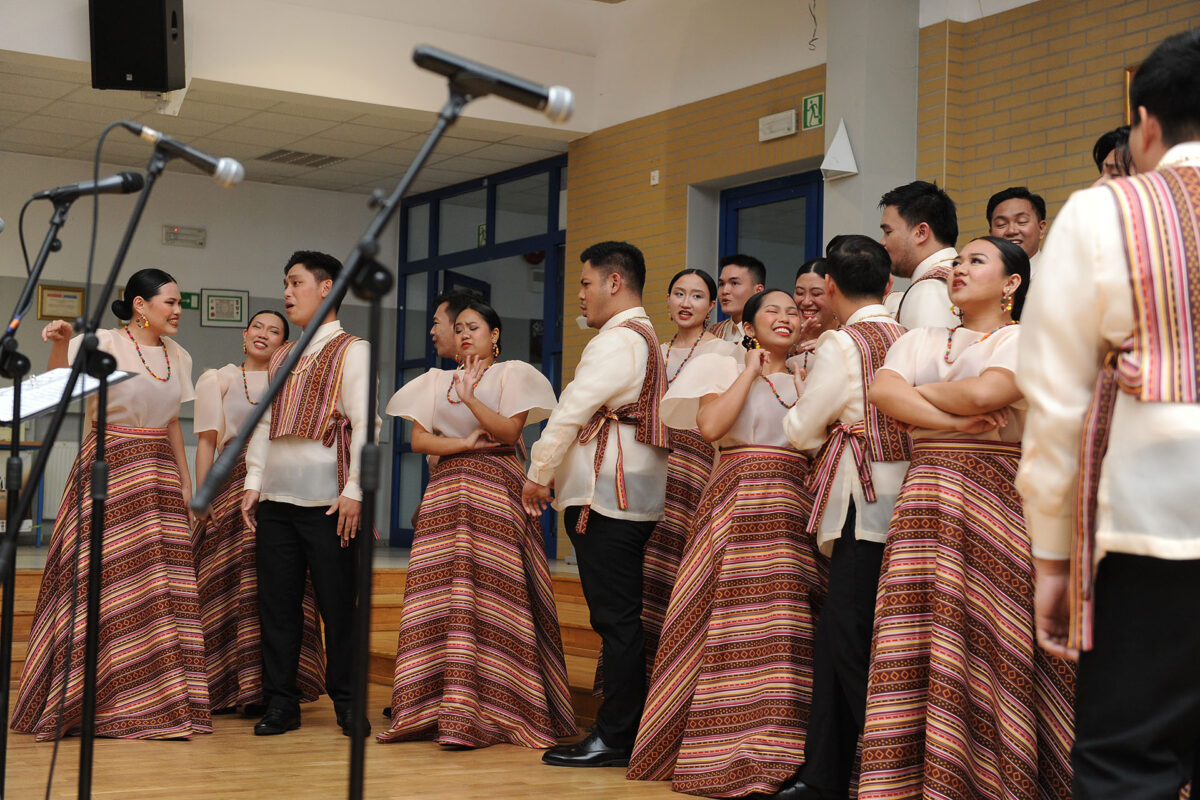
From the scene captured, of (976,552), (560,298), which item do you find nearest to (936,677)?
(976,552)

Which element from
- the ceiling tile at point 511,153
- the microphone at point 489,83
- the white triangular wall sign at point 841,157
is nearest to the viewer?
the microphone at point 489,83

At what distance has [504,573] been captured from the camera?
450 cm

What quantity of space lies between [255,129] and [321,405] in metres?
4.90

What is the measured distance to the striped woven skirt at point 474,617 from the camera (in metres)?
4.45

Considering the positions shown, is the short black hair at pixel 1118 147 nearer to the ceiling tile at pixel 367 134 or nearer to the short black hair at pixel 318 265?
the short black hair at pixel 318 265

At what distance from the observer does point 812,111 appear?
715cm

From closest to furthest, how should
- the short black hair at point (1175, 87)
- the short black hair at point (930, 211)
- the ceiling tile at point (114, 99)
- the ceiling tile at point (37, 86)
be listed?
the short black hair at point (1175, 87) → the short black hair at point (930, 211) → the ceiling tile at point (37, 86) → the ceiling tile at point (114, 99)

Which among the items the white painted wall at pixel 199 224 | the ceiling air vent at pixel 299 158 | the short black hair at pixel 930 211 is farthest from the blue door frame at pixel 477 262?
the short black hair at pixel 930 211

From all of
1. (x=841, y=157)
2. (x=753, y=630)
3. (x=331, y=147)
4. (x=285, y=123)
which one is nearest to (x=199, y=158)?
(x=753, y=630)

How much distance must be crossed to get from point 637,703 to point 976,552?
1.48 m

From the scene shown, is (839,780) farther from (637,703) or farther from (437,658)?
(437,658)

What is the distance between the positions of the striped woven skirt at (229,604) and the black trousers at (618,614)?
60.1 inches

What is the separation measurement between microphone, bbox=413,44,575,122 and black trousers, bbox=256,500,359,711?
293 cm

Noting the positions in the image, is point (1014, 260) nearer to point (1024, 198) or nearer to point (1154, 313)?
point (1024, 198)
